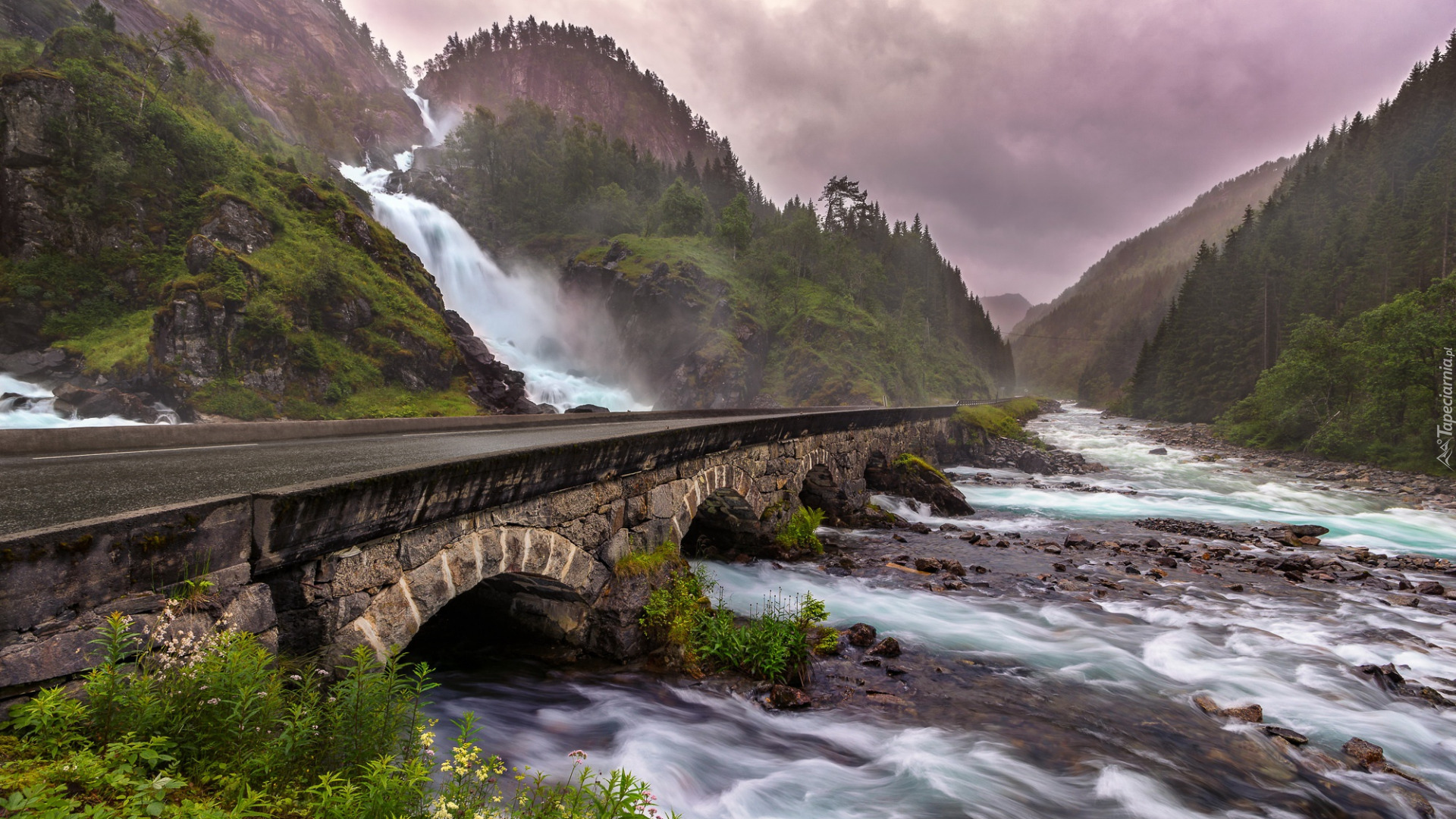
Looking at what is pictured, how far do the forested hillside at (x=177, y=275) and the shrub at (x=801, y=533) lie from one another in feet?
77.1

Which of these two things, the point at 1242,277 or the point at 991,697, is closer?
the point at 991,697

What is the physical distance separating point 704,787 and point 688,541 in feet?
22.2

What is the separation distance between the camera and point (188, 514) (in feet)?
Answer: 9.37

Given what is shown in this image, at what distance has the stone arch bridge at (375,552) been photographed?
242cm

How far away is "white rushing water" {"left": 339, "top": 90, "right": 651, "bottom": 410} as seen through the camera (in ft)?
168

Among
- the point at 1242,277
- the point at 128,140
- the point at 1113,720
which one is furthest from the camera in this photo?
the point at 1242,277

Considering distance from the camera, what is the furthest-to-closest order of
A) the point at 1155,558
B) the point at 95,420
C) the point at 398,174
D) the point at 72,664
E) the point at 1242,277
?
the point at 398,174 < the point at 1242,277 < the point at 95,420 < the point at 1155,558 < the point at 72,664

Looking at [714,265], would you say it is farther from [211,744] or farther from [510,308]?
[211,744]

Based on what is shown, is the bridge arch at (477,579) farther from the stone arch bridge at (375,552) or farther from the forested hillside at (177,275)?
the forested hillside at (177,275)

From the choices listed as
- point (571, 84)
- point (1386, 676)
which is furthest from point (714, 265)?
point (571, 84)

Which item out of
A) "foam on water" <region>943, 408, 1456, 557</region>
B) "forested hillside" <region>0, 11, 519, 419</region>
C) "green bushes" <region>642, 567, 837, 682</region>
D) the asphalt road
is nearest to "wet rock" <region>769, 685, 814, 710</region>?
"green bushes" <region>642, 567, 837, 682</region>

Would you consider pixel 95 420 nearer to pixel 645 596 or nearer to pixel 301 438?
pixel 301 438

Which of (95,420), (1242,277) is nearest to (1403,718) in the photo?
(95,420)

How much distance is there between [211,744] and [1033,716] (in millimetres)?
7393
